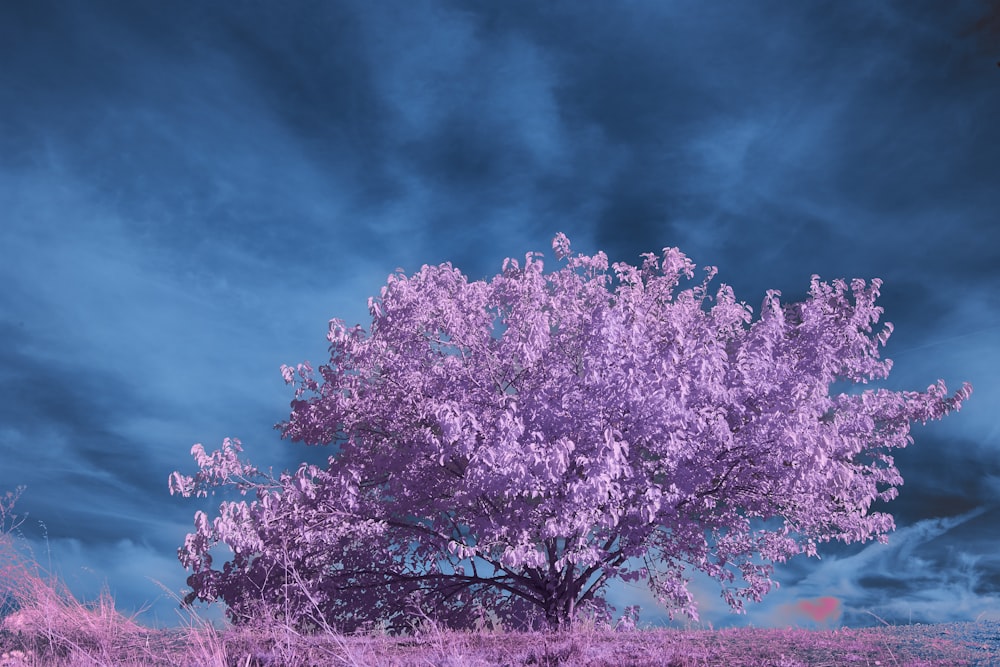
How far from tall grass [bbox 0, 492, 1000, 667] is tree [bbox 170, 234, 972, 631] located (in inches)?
68.2

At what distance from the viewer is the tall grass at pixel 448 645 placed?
36.7 feet

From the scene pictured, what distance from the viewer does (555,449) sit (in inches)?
512

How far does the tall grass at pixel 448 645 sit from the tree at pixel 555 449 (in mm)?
1732

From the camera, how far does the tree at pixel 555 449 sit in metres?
14.2

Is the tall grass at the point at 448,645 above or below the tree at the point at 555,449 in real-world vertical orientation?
below

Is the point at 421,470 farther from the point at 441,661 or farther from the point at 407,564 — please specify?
the point at 441,661

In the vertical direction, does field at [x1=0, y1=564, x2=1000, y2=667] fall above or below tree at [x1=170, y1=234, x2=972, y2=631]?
below

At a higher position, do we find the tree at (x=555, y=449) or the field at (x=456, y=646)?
the tree at (x=555, y=449)

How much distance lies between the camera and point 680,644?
40.1 feet

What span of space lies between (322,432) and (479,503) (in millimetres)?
4295

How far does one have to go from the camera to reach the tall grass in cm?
1117

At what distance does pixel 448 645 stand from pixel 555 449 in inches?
140

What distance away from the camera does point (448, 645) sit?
12.6 m

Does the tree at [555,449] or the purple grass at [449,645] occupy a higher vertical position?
the tree at [555,449]
